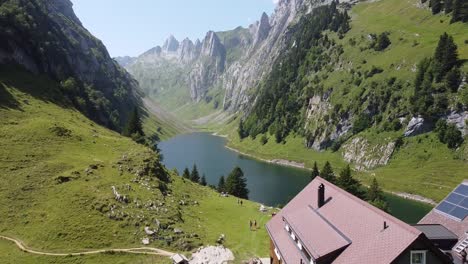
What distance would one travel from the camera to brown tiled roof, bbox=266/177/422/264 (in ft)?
97.7

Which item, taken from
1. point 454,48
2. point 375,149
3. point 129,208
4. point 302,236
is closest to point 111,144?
point 129,208

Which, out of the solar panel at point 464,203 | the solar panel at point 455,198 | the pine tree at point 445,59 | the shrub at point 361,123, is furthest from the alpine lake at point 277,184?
the solar panel at point 464,203

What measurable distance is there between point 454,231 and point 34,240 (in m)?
51.4

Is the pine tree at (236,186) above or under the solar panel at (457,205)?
under

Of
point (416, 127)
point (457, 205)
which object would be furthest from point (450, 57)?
point (457, 205)

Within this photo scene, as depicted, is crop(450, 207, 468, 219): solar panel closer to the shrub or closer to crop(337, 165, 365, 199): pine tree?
crop(337, 165, 365, 199): pine tree

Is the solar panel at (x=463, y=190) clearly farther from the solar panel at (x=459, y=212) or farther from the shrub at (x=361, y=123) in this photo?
the shrub at (x=361, y=123)

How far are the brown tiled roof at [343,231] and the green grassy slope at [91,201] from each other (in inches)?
715

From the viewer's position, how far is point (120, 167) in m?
78.0

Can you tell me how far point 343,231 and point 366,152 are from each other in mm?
143128

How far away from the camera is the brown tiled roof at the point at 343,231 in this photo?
29781 mm

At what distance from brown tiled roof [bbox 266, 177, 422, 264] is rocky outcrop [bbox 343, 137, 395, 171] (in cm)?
12342

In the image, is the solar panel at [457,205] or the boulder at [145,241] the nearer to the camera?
the solar panel at [457,205]

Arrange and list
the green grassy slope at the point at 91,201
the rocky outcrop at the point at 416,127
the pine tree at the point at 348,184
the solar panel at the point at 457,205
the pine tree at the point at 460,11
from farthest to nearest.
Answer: the pine tree at the point at 460,11 → the rocky outcrop at the point at 416,127 → the pine tree at the point at 348,184 → the green grassy slope at the point at 91,201 → the solar panel at the point at 457,205
